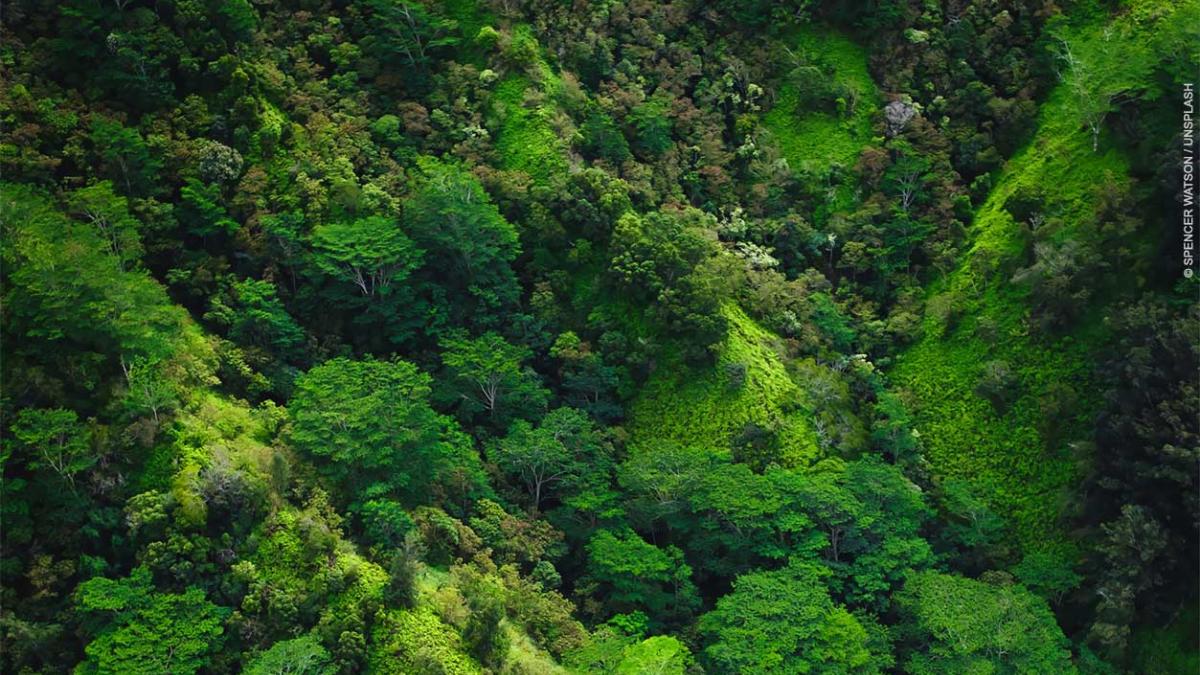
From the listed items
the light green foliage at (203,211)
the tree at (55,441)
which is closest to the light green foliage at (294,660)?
the tree at (55,441)

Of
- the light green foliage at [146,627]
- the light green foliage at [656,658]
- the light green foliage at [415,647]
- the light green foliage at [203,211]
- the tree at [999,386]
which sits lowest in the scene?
the light green foliage at [146,627]

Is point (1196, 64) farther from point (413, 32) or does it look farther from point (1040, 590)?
point (413, 32)

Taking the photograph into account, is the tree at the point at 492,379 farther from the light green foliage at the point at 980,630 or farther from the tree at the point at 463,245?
the light green foliage at the point at 980,630

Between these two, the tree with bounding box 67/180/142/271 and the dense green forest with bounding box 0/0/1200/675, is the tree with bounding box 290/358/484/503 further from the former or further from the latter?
the tree with bounding box 67/180/142/271

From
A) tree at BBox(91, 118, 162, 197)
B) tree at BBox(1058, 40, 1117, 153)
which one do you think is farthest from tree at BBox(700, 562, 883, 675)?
tree at BBox(91, 118, 162, 197)

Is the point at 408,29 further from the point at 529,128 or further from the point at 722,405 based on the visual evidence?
the point at 722,405

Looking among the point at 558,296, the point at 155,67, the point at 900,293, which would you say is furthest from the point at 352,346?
the point at 900,293
